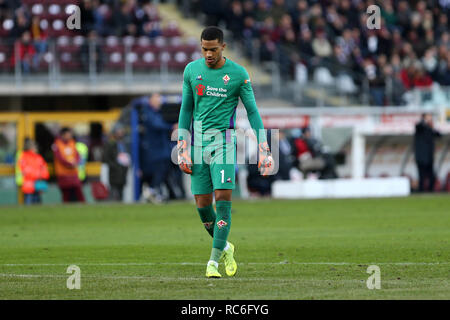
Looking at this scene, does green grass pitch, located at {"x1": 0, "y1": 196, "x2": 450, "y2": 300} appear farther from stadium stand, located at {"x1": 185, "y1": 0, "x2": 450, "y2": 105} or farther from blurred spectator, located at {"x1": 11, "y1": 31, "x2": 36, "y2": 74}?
stadium stand, located at {"x1": 185, "y1": 0, "x2": 450, "y2": 105}

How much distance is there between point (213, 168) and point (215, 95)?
70 centimetres

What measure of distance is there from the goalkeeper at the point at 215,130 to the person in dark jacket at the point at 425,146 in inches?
702

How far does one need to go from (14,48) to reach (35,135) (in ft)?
8.75

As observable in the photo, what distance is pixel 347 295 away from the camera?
8.27 metres

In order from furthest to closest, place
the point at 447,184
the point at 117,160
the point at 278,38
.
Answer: the point at 278,38
the point at 447,184
the point at 117,160

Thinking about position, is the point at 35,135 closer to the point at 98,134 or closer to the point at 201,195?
the point at 98,134

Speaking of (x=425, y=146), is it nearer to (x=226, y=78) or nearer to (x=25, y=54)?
(x=25, y=54)

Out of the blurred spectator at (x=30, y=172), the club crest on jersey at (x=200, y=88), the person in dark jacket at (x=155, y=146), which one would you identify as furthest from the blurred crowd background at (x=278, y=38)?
the club crest on jersey at (x=200, y=88)

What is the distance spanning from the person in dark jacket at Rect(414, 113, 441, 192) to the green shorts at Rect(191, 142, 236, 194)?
1797 cm

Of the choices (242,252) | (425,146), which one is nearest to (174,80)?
(425,146)

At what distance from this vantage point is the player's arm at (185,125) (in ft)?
32.5

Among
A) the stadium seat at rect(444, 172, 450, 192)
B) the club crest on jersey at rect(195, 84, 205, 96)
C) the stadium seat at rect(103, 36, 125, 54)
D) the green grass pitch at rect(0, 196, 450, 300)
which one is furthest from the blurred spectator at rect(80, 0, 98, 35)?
the club crest on jersey at rect(195, 84, 205, 96)

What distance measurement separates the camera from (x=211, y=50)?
983 cm

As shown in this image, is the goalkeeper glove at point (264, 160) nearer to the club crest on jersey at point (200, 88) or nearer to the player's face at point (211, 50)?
the club crest on jersey at point (200, 88)
